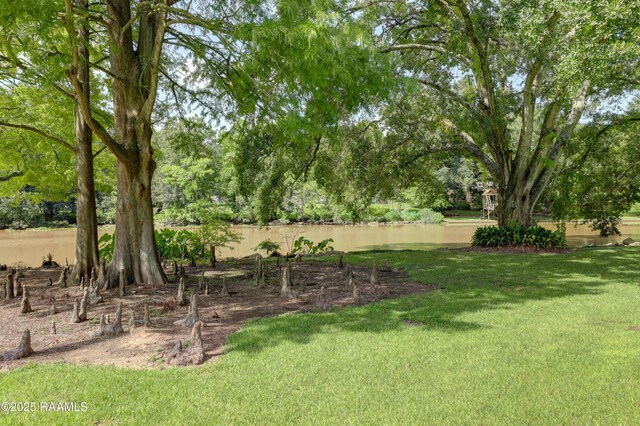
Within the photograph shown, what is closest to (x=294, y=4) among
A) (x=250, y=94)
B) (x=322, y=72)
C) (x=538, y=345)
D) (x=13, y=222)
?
(x=322, y=72)

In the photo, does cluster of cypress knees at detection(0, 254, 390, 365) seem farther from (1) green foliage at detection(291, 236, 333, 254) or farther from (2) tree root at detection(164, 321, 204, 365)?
(1) green foliage at detection(291, 236, 333, 254)

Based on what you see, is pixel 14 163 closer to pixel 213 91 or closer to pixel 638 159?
pixel 213 91

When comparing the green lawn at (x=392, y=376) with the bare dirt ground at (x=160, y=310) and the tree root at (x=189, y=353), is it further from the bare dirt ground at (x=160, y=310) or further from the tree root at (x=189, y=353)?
the bare dirt ground at (x=160, y=310)

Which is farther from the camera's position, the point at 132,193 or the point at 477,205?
the point at 477,205

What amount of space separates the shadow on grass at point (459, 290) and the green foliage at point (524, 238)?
47.8 inches

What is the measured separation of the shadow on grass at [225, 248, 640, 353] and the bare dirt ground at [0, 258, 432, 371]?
46cm

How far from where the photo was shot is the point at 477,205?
4666cm

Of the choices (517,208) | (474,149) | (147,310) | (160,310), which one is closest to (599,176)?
(517,208)

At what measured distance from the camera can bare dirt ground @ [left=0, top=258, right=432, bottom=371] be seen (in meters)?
4.52

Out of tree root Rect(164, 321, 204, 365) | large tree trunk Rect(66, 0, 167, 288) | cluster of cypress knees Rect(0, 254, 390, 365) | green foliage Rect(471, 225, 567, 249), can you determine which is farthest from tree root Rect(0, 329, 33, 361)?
green foliage Rect(471, 225, 567, 249)

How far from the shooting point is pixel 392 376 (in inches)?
148

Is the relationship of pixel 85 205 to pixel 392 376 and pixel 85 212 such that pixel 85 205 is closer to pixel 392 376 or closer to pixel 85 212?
pixel 85 212

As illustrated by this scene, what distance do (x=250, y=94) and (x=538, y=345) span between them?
638cm

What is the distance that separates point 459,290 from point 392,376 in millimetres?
4004
